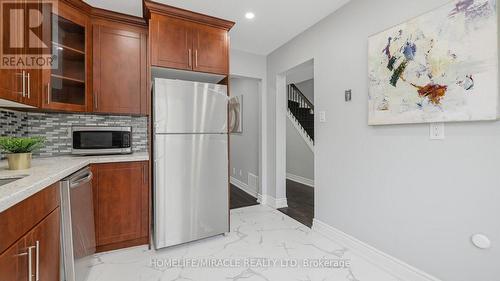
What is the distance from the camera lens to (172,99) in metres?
2.22

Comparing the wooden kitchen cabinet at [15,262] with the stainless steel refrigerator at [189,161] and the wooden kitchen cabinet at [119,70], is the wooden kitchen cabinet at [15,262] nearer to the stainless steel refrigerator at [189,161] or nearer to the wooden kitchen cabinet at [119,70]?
the stainless steel refrigerator at [189,161]

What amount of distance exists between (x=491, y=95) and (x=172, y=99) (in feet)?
7.71

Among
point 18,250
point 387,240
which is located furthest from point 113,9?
point 387,240

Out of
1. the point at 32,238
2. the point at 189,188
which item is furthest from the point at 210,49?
the point at 32,238

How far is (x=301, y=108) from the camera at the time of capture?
6.39 meters

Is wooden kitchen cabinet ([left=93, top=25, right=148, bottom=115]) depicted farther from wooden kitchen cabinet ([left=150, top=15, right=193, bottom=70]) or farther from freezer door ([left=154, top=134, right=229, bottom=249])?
freezer door ([left=154, top=134, right=229, bottom=249])

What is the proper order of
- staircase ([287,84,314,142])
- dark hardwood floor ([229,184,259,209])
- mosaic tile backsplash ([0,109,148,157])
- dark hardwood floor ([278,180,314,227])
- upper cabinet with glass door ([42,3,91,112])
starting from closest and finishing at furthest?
upper cabinet with glass door ([42,3,91,112])
mosaic tile backsplash ([0,109,148,157])
dark hardwood floor ([278,180,314,227])
dark hardwood floor ([229,184,259,209])
staircase ([287,84,314,142])

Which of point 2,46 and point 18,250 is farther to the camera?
point 2,46

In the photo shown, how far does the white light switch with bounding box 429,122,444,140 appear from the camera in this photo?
5.23ft

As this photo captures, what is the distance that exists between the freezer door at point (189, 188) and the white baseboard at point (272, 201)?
1.24 metres

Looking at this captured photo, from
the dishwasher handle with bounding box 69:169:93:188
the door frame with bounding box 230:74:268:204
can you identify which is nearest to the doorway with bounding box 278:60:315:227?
the door frame with bounding box 230:74:268:204

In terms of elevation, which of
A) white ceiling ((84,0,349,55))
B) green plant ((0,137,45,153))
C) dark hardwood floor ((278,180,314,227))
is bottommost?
dark hardwood floor ((278,180,314,227))

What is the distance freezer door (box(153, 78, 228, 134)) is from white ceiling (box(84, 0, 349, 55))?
797mm

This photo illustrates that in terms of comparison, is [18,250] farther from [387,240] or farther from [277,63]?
[277,63]
